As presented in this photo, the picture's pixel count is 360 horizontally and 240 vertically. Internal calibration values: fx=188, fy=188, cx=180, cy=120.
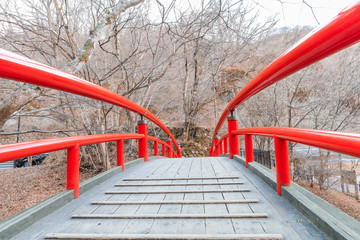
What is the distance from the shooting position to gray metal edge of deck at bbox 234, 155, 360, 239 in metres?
0.88

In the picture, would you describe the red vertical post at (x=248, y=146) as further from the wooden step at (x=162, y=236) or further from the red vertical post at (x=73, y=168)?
the red vertical post at (x=73, y=168)

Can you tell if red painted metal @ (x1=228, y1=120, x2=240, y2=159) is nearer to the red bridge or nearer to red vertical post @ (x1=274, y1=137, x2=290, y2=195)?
the red bridge

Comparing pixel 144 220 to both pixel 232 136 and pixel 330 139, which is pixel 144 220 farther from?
pixel 232 136

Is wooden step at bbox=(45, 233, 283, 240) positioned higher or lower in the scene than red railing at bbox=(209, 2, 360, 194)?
lower

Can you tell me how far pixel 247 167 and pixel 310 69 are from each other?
719cm

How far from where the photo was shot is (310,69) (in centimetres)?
750

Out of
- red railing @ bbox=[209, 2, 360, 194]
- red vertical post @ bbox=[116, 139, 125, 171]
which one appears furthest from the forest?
red railing @ bbox=[209, 2, 360, 194]

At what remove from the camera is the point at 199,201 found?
56.0 inches

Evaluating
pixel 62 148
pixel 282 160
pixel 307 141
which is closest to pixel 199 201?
pixel 282 160

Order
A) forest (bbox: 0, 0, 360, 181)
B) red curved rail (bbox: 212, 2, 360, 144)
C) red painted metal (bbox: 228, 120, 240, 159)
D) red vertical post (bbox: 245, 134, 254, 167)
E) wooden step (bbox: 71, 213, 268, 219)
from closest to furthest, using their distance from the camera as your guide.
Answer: red curved rail (bbox: 212, 2, 360, 144)
wooden step (bbox: 71, 213, 268, 219)
red vertical post (bbox: 245, 134, 254, 167)
red painted metal (bbox: 228, 120, 240, 159)
forest (bbox: 0, 0, 360, 181)

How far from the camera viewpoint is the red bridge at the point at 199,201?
2.85 ft

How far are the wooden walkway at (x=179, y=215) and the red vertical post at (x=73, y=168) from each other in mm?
112

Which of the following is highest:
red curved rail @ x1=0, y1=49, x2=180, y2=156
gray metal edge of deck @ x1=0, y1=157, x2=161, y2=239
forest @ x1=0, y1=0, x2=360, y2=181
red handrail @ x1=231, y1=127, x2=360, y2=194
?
forest @ x1=0, y1=0, x2=360, y2=181

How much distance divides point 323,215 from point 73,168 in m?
1.72
